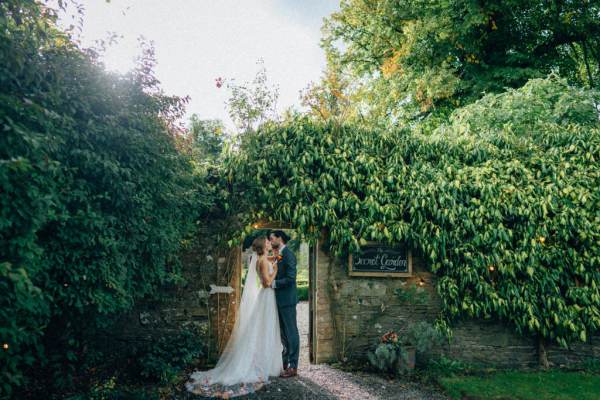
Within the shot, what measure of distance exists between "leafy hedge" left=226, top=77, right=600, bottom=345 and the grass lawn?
65cm

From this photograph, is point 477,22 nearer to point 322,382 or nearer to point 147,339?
point 322,382

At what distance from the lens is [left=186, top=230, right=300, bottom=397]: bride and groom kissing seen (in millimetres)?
5645

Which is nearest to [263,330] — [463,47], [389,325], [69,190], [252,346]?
[252,346]

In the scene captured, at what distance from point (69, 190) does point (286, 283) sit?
355 cm

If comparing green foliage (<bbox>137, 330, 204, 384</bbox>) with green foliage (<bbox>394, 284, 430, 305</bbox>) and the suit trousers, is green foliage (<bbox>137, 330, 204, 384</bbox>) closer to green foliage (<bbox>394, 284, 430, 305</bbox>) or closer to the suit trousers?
the suit trousers

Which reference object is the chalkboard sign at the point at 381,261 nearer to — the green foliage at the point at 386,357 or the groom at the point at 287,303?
the groom at the point at 287,303

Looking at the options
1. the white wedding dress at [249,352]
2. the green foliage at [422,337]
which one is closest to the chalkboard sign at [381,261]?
the green foliage at [422,337]

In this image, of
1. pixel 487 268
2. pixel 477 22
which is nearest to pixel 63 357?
pixel 487 268

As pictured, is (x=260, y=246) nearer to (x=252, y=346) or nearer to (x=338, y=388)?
(x=252, y=346)

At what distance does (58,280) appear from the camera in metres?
4.09

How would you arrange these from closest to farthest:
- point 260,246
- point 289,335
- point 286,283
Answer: point 289,335
point 286,283
point 260,246

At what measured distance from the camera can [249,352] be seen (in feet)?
19.2

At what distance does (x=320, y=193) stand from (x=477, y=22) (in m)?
8.23

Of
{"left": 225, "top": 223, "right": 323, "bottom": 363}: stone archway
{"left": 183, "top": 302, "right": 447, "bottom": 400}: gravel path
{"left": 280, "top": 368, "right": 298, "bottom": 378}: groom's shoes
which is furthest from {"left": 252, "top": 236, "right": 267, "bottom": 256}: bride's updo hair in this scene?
{"left": 183, "top": 302, "right": 447, "bottom": 400}: gravel path
